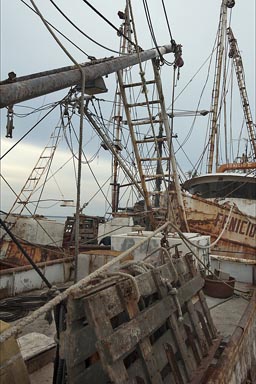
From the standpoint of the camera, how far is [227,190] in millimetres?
14453

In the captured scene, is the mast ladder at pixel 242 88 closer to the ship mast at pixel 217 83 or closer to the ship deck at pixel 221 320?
the ship mast at pixel 217 83

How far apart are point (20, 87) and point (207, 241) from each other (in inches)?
244

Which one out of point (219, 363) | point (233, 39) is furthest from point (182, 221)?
point (233, 39)

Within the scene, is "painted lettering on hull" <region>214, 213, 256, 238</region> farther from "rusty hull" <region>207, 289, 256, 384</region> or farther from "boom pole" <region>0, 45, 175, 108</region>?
"boom pole" <region>0, 45, 175, 108</region>

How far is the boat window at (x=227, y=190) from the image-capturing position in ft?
46.2

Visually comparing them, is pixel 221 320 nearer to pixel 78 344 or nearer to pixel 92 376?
pixel 92 376

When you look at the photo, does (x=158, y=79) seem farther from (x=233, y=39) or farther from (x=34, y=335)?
(x=233, y=39)

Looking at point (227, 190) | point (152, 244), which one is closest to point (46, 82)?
point (152, 244)

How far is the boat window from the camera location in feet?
46.2

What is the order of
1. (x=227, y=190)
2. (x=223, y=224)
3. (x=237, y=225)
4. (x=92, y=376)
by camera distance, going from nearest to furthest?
(x=92, y=376) < (x=223, y=224) < (x=237, y=225) < (x=227, y=190)

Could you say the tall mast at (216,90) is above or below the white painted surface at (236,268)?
above

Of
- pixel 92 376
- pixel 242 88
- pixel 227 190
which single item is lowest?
pixel 92 376

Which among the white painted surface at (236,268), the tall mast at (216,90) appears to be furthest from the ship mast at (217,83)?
the white painted surface at (236,268)

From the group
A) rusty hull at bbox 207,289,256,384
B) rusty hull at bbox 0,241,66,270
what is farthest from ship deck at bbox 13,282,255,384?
rusty hull at bbox 0,241,66,270
